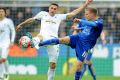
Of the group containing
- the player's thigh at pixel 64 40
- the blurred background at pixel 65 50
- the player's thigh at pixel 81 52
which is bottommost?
the blurred background at pixel 65 50

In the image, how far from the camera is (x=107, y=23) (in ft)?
85.0

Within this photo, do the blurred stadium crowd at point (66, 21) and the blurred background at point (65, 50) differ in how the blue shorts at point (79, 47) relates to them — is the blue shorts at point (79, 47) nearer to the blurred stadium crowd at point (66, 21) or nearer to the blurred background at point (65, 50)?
the blurred background at point (65, 50)

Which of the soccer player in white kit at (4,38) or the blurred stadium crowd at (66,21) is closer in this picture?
the soccer player in white kit at (4,38)

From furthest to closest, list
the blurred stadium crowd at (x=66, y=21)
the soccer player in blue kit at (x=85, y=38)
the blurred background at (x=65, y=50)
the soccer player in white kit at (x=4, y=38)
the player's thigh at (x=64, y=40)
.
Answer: the blurred stadium crowd at (x=66, y=21)
the blurred background at (x=65, y=50)
the soccer player in white kit at (x=4, y=38)
the soccer player in blue kit at (x=85, y=38)
the player's thigh at (x=64, y=40)

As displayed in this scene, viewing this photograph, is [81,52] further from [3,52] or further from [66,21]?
[66,21]

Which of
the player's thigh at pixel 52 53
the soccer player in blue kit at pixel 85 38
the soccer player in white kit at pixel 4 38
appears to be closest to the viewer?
the soccer player in blue kit at pixel 85 38

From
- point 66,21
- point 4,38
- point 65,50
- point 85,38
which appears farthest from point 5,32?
point 66,21

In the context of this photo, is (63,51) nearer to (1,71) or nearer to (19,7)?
(19,7)

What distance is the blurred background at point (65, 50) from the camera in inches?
969

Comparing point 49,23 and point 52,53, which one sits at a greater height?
point 49,23

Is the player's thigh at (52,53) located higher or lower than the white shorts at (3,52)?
→ higher

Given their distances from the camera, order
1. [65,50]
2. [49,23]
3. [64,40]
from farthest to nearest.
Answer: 1. [65,50]
2. [49,23]
3. [64,40]

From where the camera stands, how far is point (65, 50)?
25.3 metres

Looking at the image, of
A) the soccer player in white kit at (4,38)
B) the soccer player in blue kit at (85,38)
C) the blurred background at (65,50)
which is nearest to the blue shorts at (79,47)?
the soccer player in blue kit at (85,38)
